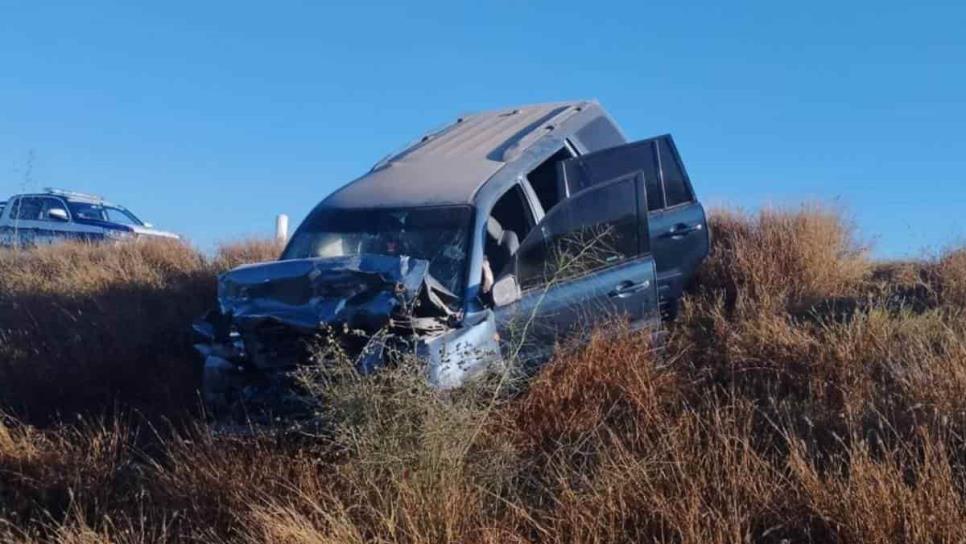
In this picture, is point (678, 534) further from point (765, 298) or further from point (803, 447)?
point (765, 298)

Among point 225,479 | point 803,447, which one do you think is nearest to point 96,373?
point 225,479

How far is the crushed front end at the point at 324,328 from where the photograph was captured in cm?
486

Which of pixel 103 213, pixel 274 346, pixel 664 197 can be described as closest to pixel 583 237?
pixel 664 197

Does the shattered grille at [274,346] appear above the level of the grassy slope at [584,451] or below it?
above

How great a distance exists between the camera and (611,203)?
6164 millimetres

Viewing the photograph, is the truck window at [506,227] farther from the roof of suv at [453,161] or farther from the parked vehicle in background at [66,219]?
the parked vehicle in background at [66,219]

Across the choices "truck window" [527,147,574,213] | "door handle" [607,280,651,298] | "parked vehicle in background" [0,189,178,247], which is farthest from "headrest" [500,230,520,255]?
"parked vehicle in background" [0,189,178,247]

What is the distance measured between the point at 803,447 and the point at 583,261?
2254 millimetres

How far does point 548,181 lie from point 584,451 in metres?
3.12

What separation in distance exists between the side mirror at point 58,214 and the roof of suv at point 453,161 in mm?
10068

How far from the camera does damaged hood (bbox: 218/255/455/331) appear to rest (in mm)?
5051

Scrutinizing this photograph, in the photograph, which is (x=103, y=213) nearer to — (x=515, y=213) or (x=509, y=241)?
(x=515, y=213)

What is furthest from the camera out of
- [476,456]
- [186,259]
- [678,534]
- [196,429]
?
[186,259]

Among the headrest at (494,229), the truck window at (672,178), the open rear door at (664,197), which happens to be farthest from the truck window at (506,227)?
the truck window at (672,178)
